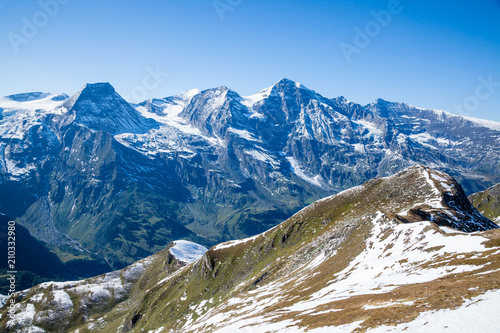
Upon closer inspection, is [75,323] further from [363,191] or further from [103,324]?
[363,191]

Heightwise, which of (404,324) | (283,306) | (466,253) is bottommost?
(283,306)

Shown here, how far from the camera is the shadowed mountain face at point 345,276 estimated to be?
37.1 m

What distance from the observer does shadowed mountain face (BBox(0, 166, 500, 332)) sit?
122 ft

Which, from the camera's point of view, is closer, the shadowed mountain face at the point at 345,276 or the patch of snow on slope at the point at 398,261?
the shadowed mountain face at the point at 345,276

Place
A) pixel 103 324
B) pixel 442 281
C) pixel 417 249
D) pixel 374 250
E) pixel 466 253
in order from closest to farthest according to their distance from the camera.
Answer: pixel 442 281
pixel 466 253
pixel 417 249
pixel 374 250
pixel 103 324

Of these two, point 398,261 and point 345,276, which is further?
point 345,276

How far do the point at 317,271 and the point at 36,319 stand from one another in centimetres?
19904

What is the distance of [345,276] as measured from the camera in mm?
69688

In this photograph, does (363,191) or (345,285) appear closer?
(345,285)

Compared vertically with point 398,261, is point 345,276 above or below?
below

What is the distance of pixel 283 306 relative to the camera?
66812 mm

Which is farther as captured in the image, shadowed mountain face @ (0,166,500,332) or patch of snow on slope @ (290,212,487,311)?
patch of snow on slope @ (290,212,487,311)

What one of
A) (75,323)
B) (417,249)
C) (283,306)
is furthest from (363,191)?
(75,323)

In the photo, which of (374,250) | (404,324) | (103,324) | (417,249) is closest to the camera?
(404,324)
